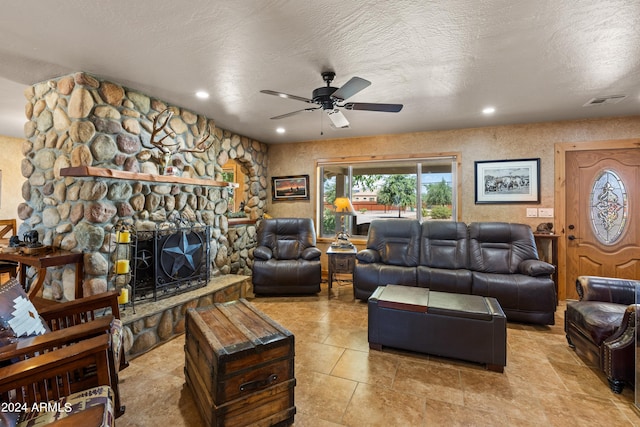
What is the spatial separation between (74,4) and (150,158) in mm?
1598

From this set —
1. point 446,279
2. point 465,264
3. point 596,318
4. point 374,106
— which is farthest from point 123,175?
point 596,318

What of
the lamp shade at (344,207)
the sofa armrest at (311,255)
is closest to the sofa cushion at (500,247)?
the lamp shade at (344,207)

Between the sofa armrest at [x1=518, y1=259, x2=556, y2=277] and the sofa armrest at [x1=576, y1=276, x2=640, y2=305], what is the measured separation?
0.54m

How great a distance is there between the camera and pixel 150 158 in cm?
307

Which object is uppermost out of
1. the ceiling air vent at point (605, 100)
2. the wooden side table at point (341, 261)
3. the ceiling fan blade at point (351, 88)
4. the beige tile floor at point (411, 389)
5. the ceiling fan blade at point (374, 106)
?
the ceiling air vent at point (605, 100)

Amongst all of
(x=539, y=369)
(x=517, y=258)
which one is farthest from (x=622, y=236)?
(x=539, y=369)

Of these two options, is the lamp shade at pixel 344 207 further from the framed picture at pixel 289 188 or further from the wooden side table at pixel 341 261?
the framed picture at pixel 289 188

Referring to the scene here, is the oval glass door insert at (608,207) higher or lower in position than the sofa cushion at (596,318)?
higher

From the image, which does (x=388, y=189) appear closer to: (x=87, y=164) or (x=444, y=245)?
(x=444, y=245)

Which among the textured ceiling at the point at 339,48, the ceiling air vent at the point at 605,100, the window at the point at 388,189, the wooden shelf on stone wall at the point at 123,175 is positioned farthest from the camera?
the window at the point at 388,189

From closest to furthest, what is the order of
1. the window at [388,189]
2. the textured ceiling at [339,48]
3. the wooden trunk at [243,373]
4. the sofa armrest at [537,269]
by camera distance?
the wooden trunk at [243,373] → the textured ceiling at [339,48] → the sofa armrest at [537,269] → the window at [388,189]

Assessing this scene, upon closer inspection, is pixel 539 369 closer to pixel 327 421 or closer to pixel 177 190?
pixel 327 421

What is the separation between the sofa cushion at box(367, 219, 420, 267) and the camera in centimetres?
391

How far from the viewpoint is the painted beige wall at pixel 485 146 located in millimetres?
3828
